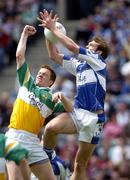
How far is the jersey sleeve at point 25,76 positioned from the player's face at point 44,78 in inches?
9.8

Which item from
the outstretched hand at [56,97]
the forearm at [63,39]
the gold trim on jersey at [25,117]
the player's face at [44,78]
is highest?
the forearm at [63,39]

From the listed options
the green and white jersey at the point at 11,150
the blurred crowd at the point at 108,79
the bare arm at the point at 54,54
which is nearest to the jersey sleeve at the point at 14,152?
the green and white jersey at the point at 11,150

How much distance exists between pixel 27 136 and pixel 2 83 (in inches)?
559

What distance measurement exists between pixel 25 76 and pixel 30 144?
3.12ft

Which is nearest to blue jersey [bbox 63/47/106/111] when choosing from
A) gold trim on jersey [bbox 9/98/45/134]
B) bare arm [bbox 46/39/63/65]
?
bare arm [bbox 46/39/63/65]

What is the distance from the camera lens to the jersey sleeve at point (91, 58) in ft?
46.0

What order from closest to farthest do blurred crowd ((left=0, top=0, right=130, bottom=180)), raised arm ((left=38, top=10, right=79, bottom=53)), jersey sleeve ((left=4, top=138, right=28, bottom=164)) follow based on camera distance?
jersey sleeve ((left=4, top=138, right=28, bottom=164)) → raised arm ((left=38, top=10, right=79, bottom=53)) → blurred crowd ((left=0, top=0, right=130, bottom=180))

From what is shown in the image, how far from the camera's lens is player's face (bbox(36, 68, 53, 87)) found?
14312 mm

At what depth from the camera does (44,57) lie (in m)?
28.7

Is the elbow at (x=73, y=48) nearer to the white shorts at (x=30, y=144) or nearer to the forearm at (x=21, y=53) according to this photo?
the forearm at (x=21, y=53)

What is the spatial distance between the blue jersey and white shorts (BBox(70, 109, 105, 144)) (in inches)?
3.5

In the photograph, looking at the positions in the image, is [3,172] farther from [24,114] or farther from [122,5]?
[122,5]

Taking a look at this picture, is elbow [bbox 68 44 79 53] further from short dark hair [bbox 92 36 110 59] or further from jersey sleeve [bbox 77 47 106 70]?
short dark hair [bbox 92 36 110 59]

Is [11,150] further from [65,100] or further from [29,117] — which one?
[65,100]
